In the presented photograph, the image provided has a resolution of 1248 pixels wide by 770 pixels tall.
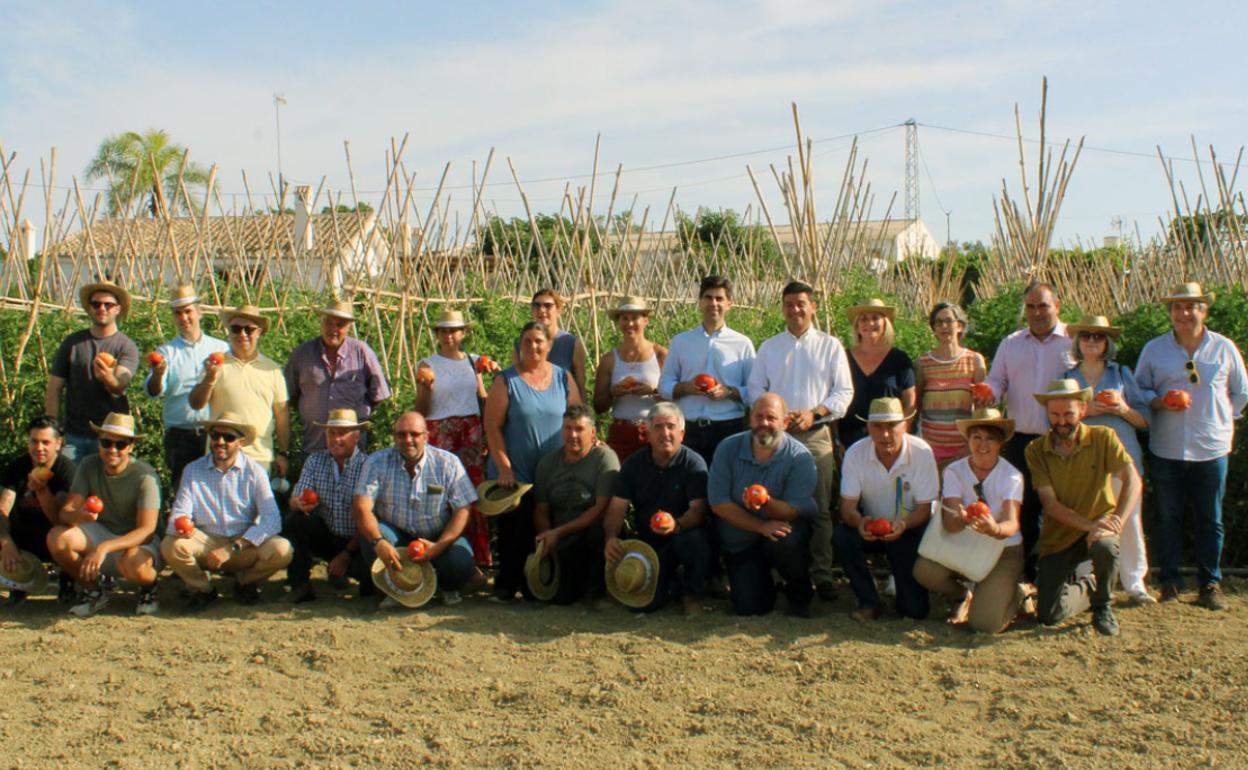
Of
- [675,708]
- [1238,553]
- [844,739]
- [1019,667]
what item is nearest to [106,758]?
[675,708]

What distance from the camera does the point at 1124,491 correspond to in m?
5.72

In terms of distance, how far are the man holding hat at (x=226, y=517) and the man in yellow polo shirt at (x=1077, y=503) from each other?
13.3 ft

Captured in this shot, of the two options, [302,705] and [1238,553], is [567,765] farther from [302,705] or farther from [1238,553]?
[1238,553]

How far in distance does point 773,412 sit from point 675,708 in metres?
1.87

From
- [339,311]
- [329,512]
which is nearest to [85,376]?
[339,311]

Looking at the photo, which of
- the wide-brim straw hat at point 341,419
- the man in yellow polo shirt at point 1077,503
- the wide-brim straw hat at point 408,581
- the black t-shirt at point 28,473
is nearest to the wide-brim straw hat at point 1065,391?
the man in yellow polo shirt at point 1077,503

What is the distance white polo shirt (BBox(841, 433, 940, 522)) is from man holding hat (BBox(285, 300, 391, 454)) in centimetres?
285

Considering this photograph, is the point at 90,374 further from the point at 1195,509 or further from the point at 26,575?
the point at 1195,509

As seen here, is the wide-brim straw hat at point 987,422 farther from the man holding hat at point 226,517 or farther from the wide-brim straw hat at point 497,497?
the man holding hat at point 226,517

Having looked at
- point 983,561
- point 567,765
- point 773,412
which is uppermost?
point 773,412

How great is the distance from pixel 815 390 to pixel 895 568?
1.06m

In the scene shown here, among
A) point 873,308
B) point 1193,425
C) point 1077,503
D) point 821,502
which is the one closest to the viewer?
point 1077,503

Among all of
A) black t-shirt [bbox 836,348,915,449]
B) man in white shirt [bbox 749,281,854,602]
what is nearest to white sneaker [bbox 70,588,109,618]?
man in white shirt [bbox 749,281,854,602]

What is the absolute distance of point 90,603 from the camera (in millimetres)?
6289
